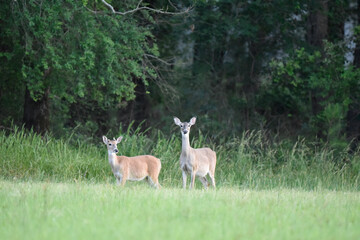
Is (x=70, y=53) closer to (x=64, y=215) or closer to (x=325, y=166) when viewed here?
(x=325, y=166)

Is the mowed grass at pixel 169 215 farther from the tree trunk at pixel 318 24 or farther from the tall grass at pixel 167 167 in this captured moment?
the tree trunk at pixel 318 24

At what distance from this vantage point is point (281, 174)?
14664 millimetres

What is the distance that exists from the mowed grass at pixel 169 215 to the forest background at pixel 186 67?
6.32m

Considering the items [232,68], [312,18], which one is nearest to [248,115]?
[232,68]

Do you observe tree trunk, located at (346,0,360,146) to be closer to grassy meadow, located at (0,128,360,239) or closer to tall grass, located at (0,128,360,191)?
tall grass, located at (0,128,360,191)

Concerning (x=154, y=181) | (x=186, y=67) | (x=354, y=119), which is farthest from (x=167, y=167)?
(x=186, y=67)

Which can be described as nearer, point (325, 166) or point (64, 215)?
point (64, 215)

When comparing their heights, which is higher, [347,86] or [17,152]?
[347,86]

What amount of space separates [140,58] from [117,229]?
1076 cm

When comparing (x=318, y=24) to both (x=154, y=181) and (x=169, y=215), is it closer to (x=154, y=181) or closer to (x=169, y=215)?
(x=154, y=181)

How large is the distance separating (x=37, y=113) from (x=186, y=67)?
9.35 metres

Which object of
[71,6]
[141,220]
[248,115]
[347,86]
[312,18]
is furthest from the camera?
[248,115]

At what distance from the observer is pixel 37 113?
1812 cm

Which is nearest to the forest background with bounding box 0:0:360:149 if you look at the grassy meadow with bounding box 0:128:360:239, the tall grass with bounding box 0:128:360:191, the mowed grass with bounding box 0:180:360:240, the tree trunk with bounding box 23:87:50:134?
the tree trunk with bounding box 23:87:50:134
